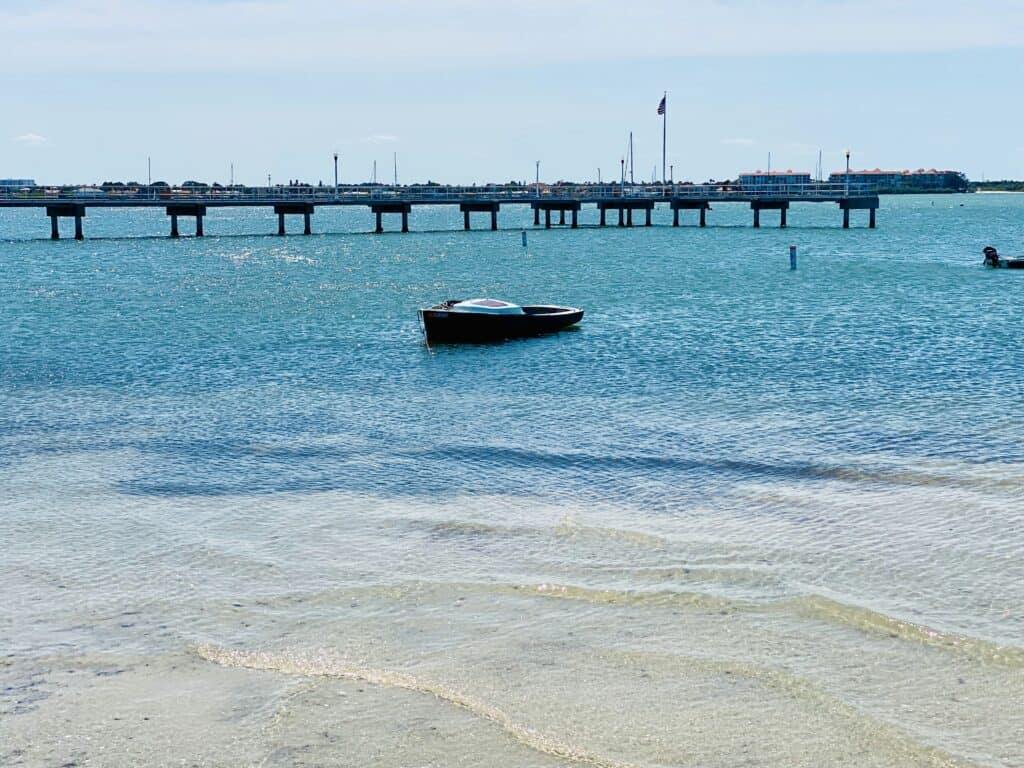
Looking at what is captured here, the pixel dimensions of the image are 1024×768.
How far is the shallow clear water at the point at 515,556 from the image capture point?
37.4ft

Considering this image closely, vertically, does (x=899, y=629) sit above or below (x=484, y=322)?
below

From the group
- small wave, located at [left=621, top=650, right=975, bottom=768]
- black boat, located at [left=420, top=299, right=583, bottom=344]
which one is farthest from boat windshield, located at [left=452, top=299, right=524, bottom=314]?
small wave, located at [left=621, top=650, right=975, bottom=768]

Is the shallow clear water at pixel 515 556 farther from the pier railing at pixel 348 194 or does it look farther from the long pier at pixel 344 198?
the pier railing at pixel 348 194

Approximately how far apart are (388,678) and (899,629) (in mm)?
5606

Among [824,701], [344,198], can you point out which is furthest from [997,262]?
[824,701]

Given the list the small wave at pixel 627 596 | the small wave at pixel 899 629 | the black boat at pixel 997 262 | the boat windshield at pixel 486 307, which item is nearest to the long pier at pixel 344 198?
the black boat at pixel 997 262

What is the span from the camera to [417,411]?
28.6 meters

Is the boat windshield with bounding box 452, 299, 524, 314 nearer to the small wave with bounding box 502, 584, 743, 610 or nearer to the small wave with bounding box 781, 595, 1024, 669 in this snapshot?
the small wave with bounding box 502, 584, 743, 610

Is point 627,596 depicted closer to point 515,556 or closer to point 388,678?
point 515,556

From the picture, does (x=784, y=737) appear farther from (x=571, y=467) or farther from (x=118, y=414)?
(x=118, y=414)

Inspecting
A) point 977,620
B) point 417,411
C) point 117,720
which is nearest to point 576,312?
point 417,411

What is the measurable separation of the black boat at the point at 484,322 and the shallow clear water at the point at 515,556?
2275 millimetres

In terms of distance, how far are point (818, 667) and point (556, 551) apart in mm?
4783

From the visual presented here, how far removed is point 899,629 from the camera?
13641mm
